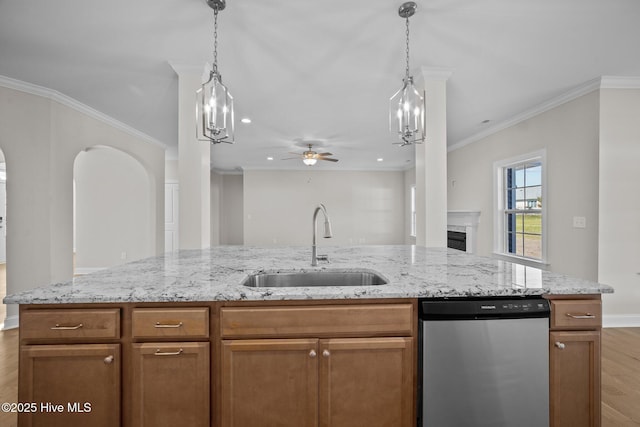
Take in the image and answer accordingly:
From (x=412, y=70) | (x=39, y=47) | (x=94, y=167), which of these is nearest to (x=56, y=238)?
(x=39, y=47)

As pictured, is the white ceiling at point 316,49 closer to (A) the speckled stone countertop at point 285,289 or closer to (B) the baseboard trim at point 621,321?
(A) the speckled stone countertop at point 285,289

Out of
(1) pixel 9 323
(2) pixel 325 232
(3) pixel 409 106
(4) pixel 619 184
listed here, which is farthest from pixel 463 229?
(1) pixel 9 323

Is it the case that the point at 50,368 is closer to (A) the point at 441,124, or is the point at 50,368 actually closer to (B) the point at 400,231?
(A) the point at 441,124

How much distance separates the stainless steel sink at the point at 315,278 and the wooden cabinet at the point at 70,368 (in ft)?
2.42

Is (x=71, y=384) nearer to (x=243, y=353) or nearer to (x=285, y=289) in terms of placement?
(x=243, y=353)

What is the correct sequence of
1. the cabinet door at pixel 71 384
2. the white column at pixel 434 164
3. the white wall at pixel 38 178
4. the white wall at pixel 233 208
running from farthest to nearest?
the white wall at pixel 233 208
the white wall at pixel 38 178
the white column at pixel 434 164
the cabinet door at pixel 71 384

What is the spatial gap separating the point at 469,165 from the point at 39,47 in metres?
5.84

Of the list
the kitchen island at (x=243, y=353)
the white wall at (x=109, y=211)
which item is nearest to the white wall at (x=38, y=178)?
the white wall at (x=109, y=211)

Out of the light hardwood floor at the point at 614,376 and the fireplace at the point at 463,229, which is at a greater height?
the fireplace at the point at 463,229

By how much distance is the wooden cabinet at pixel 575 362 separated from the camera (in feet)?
4.00

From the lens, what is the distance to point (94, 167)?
224 inches

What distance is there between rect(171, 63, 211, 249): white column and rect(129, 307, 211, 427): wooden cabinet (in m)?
1.56

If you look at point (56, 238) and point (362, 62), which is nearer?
Result: point (362, 62)

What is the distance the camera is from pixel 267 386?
1176mm
